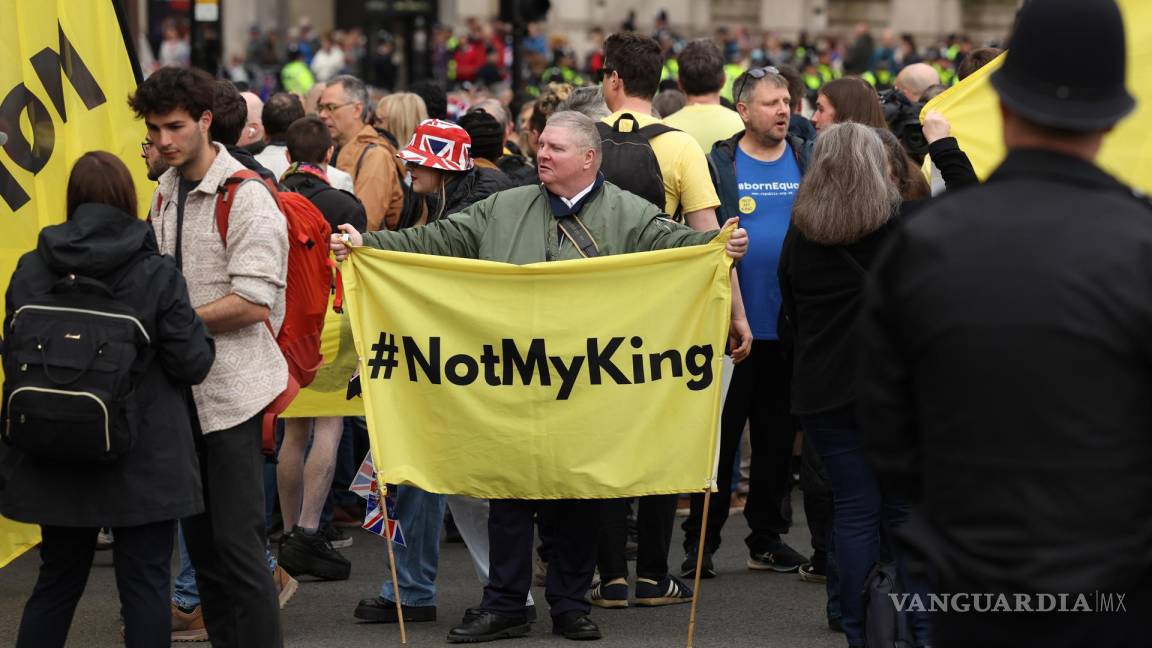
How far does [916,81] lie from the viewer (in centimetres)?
1077

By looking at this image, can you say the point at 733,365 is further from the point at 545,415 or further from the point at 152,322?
the point at 152,322

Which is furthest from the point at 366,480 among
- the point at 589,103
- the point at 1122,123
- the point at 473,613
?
the point at 1122,123

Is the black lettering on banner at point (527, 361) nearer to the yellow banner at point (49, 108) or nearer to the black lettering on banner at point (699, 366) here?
the black lettering on banner at point (699, 366)

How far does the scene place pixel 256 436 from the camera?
541cm

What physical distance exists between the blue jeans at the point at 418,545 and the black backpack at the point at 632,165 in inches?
59.1

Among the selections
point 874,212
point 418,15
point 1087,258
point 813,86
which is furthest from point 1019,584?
point 418,15

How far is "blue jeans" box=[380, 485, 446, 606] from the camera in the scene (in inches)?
272

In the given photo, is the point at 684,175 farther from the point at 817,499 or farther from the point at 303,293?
the point at 303,293

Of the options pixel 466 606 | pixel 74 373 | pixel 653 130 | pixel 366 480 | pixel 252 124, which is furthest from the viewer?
pixel 252 124

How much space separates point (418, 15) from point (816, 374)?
28.4m

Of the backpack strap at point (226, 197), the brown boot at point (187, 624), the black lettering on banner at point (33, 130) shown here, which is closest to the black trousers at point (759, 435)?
the brown boot at point (187, 624)

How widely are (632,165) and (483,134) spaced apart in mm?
1125

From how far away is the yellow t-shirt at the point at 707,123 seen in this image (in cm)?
881

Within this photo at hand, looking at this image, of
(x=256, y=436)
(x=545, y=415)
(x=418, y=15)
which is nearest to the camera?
(x=256, y=436)
